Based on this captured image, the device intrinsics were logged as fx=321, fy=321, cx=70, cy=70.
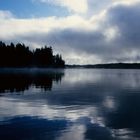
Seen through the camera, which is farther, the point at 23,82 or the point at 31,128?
the point at 23,82

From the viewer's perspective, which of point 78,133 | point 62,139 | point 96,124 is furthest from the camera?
point 96,124

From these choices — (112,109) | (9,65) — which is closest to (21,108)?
(112,109)

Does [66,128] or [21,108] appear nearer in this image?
[66,128]

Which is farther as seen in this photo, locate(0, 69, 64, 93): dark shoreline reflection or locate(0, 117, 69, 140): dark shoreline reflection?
locate(0, 69, 64, 93): dark shoreline reflection

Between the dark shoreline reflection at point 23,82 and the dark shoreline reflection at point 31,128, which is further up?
the dark shoreline reflection at point 23,82

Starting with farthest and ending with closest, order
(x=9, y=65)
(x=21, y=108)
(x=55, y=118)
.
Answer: (x=9, y=65), (x=21, y=108), (x=55, y=118)

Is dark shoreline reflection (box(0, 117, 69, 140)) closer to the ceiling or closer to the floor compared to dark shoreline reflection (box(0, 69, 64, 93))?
closer to the floor

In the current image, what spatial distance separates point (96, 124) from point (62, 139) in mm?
4913

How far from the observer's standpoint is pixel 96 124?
21.8 metres

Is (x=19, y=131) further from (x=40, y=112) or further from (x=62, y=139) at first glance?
(x=40, y=112)

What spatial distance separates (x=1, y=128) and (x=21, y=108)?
905 centimetres

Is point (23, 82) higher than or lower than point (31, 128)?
higher

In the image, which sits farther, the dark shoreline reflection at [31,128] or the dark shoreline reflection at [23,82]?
the dark shoreline reflection at [23,82]

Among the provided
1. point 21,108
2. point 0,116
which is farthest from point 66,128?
point 21,108
